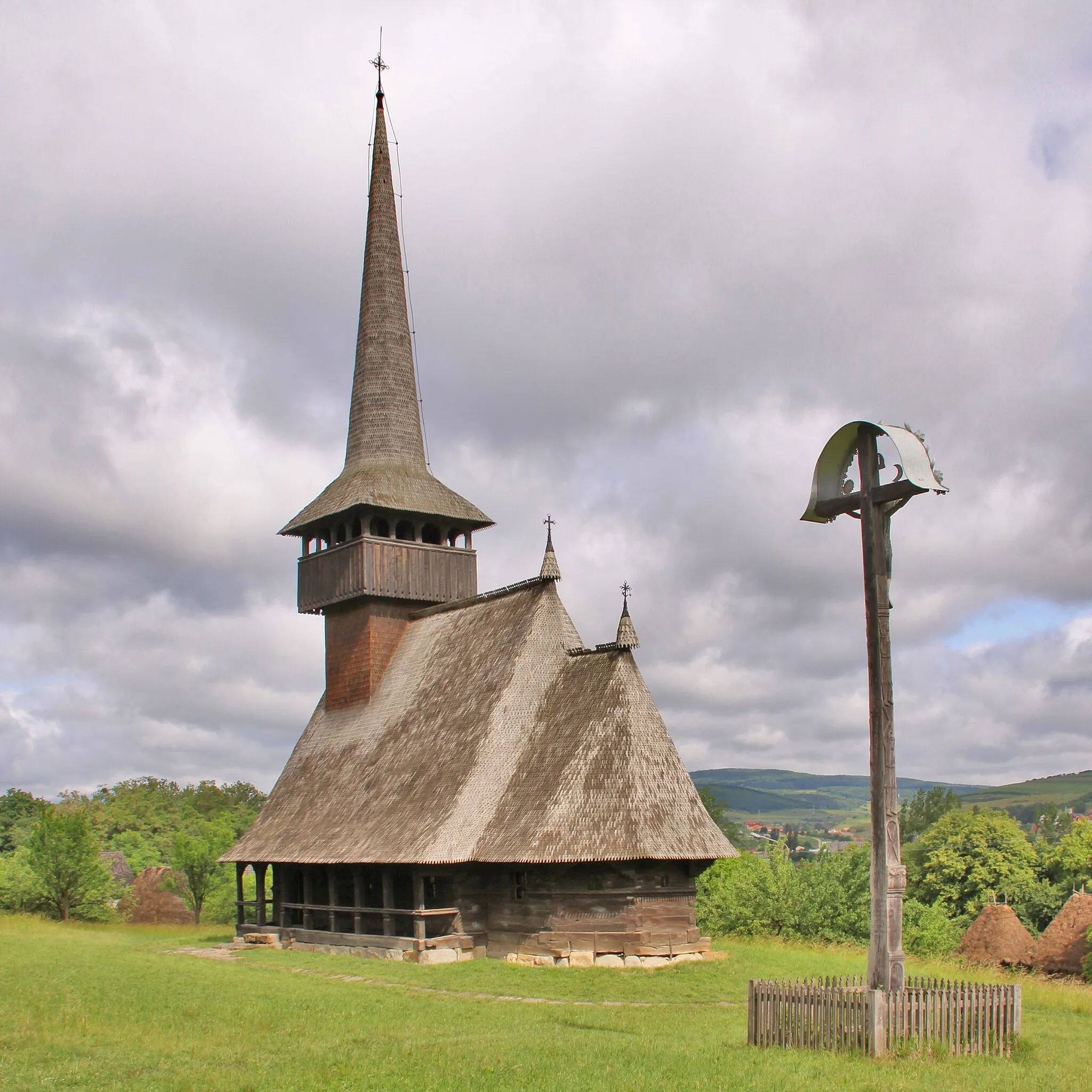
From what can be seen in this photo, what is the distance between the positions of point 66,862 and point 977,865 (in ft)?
154

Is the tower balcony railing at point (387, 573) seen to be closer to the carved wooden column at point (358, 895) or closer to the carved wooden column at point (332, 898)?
the carved wooden column at point (332, 898)

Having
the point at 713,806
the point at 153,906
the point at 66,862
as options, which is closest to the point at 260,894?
the point at 66,862

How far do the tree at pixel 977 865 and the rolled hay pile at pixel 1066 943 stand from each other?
16.2 m

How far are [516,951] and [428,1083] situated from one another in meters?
13.9

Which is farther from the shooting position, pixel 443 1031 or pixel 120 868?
pixel 120 868

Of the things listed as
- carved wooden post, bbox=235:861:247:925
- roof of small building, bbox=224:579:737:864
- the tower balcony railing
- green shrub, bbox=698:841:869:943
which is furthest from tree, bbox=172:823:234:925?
green shrub, bbox=698:841:869:943

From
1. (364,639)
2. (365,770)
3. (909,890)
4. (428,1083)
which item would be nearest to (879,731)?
(428,1083)

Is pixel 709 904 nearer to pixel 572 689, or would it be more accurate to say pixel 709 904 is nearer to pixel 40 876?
pixel 572 689

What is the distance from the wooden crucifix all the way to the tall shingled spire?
2354cm

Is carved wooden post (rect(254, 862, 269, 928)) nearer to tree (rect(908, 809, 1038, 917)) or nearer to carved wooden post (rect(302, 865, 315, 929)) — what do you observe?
carved wooden post (rect(302, 865, 315, 929))

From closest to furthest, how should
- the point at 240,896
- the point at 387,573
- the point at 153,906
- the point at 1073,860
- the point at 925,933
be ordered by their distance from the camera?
the point at 387,573, the point at 240,896, the point at 925,933, the point at 153,906, the point at 1073,860

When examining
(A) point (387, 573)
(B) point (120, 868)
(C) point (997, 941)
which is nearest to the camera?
(A) point (387, 573)

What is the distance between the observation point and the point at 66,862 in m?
44.8

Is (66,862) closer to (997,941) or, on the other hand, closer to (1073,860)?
(997,941)
